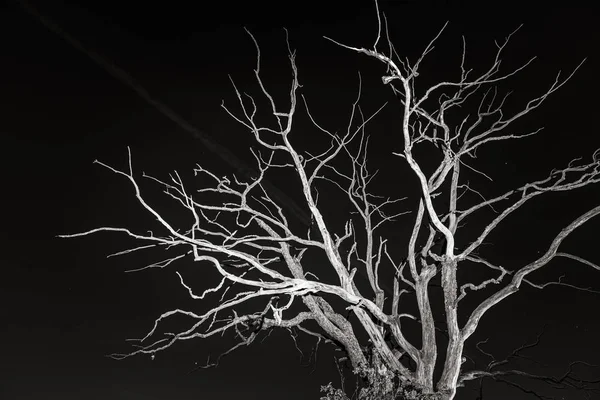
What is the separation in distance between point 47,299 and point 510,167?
365cm

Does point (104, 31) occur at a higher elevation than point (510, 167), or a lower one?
higher

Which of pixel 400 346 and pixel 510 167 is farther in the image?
pixel 510 167

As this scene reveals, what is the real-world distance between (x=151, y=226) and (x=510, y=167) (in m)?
2.94

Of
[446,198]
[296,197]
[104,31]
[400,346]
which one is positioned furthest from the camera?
[296,197]

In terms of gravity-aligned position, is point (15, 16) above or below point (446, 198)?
above

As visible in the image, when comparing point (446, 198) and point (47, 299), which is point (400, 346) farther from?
point (47, 299)

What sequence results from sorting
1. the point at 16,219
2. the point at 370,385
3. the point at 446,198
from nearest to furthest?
the point at 370,385
the point at 16,219
the point at 446,198

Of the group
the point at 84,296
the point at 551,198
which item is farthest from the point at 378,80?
the point at 84,296

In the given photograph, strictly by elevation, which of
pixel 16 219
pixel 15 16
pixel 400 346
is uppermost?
pixel 15 16

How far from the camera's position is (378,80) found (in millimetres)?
4242

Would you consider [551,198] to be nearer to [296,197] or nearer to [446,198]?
[446,198]

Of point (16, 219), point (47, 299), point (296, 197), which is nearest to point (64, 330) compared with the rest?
point (47, 299)

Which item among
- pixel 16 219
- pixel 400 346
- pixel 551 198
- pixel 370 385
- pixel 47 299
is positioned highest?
pixel 551 198

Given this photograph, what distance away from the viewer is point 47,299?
12.4 feet
